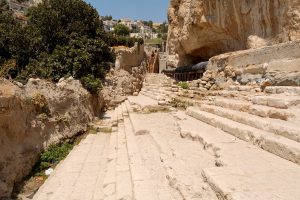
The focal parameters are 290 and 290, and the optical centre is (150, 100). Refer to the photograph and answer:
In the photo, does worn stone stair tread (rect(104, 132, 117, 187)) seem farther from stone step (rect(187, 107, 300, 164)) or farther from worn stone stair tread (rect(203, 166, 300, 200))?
stone step (rect(187, 107, 300, 164))

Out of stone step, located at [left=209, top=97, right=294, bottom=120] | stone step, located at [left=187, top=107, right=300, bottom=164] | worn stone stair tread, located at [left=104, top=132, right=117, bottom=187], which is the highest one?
stone step, located at [left=209, top=97, right=294, bottom=120]

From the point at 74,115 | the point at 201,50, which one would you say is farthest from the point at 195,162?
the point at 201,50

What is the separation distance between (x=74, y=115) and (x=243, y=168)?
21.0ft

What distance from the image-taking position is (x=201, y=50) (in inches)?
638

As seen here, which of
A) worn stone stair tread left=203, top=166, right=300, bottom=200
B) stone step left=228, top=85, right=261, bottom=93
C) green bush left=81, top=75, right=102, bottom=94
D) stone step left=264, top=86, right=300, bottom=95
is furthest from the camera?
green bush left=81, top=75, right=102, bottom=94

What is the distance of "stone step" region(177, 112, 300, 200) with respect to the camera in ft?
7.29

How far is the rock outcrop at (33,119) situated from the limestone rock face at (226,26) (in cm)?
A: 625

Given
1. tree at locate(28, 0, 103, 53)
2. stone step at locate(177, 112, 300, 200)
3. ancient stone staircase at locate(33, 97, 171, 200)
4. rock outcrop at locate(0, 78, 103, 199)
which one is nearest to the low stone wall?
tree at locate(28, 0, 103, 53)

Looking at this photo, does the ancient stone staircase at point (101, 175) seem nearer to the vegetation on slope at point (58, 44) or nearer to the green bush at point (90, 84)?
the green bush at point (90, 84)

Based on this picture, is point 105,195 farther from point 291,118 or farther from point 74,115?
point 74,115

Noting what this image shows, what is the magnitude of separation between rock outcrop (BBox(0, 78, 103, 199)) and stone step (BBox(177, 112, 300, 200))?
12.0ft

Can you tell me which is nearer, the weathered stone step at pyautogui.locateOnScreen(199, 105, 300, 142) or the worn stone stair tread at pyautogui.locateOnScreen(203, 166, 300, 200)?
the worn stone stair tread at pyautogui.locateOnScreen(203, 166, 300, 200)

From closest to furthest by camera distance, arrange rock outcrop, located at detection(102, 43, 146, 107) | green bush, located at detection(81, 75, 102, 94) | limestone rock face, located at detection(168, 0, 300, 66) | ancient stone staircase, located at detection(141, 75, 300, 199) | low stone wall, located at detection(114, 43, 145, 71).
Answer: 1. ancient stone staircase, located at detection(141, 75, 300, 199)
2. limestone rock face, located at detection(168, 0, 300, 66)
3. green bush, located at detection(81, 75, 102, 94)
4. rock outcrop, located at detection(102, 43, 146, 107)
5. low stone wall, located at detection(114, 43, 145, 71)

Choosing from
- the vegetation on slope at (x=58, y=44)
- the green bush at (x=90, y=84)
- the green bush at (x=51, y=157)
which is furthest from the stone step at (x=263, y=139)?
the vegetation on slope at (x=58, y=44)
